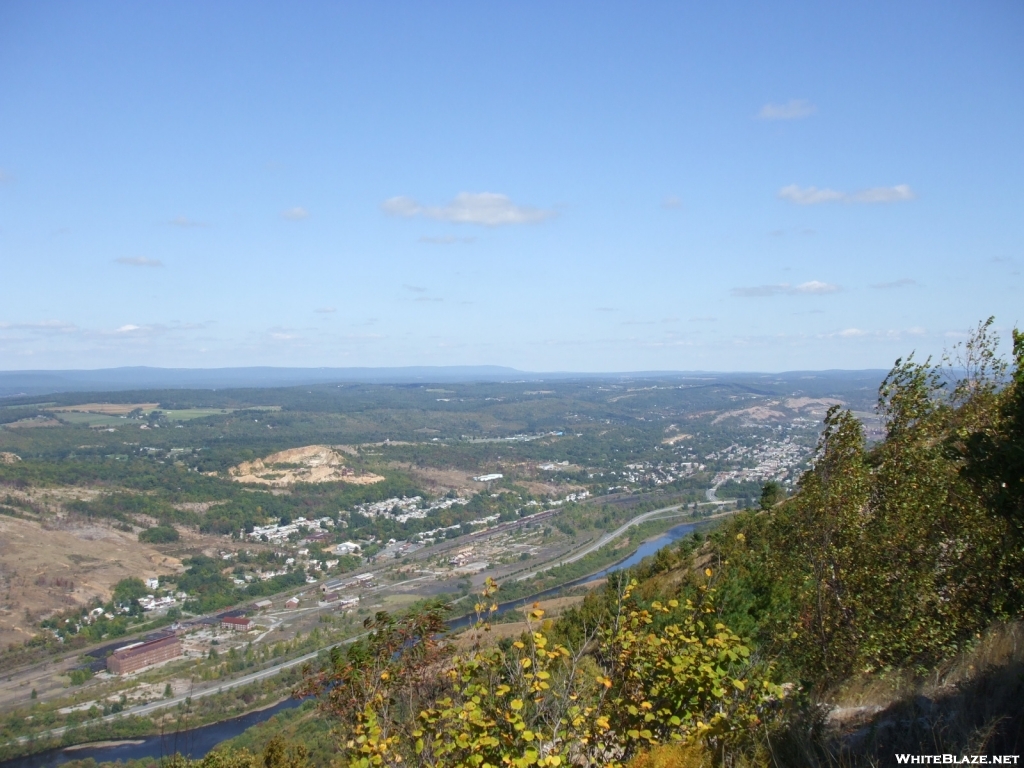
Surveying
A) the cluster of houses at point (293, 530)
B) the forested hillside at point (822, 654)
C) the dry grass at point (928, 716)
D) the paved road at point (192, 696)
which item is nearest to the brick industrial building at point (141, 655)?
the paved road at point (192, 696)

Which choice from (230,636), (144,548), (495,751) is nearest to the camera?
(495,751)

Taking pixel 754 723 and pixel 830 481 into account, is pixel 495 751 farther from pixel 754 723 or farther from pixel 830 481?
pixel 830 481

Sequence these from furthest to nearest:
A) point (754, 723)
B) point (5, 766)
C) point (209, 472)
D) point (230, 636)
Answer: point (209, 472)
point (230, 636)
point (5, 766)
point (754, 723)

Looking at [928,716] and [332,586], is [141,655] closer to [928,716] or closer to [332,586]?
[332,586]

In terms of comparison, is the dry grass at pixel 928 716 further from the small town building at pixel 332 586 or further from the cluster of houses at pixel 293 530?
the cluster of houses at pixel 293 530

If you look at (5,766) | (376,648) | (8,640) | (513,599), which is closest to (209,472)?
(8,640)

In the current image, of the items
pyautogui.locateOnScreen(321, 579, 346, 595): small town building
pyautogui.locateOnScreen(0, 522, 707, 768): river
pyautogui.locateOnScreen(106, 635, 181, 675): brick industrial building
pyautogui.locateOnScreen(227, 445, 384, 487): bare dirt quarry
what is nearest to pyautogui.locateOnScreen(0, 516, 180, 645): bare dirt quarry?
pyautogui.locateOnScreen(106, 635, 181, 675): brick industrial building
